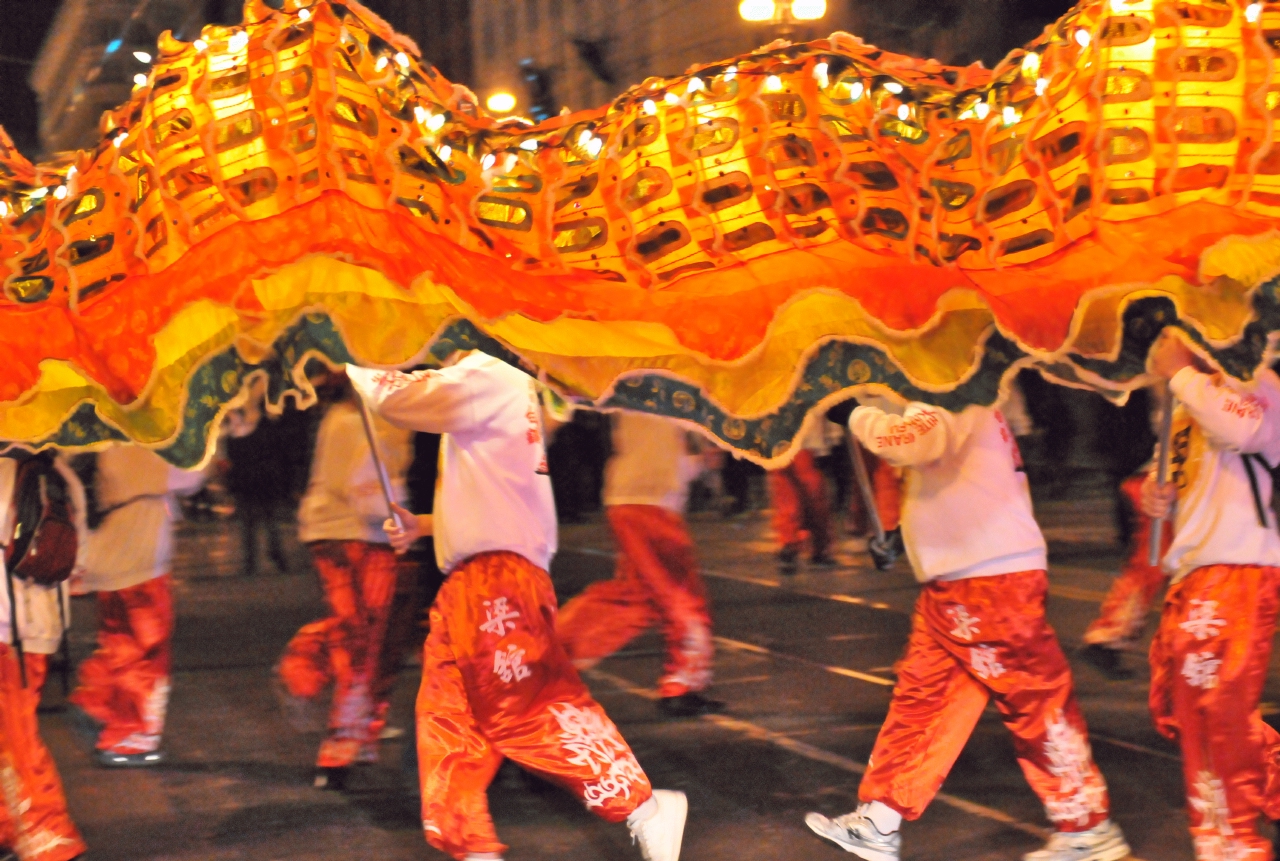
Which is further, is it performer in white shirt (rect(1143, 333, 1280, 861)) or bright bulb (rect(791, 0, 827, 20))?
bright bulb (rect(791, 0, 827, 20))

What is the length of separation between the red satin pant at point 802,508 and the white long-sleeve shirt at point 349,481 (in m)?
5.86

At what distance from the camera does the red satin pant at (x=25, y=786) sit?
4398 millimetres

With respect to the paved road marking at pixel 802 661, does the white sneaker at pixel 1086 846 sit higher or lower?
higher

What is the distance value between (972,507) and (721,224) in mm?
1553

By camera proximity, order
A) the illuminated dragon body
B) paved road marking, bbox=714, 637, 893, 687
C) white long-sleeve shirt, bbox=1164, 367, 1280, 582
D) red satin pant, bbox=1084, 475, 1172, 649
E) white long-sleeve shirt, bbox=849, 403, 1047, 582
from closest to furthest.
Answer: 1. the illuminated dragon body
2. white long-sleeve shirt, bbox=1164, 367, 1280, 582
3. white long-sleeve shirt, bbox=849, 403, 1047, 582
4. red satin pant, bbox=1084, 475, 1172, 649
5. paved road marking, bbox=714, 637, 893, 687

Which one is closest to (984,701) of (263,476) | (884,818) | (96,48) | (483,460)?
(884,818)

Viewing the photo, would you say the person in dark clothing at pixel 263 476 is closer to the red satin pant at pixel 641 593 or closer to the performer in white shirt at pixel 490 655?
the red satin pant at pixel 641 593

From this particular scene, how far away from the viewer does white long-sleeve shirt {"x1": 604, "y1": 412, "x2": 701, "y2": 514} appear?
685cm

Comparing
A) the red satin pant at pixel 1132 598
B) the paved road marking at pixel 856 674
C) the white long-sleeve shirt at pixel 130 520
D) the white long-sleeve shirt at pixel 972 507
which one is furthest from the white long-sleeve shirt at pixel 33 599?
the red satin pant at pixel 1132 598

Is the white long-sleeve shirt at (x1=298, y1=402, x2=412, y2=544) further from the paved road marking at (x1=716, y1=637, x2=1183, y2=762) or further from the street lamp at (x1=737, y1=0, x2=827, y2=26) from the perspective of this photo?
the street lamp at (x1=737, y1=0, x2=827, y2=26)

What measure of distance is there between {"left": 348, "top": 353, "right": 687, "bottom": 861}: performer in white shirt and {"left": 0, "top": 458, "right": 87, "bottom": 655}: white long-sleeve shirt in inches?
47.7

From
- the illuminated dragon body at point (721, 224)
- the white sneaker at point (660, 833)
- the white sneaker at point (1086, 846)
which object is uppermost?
the illuminated dragon body at point (721, 224)

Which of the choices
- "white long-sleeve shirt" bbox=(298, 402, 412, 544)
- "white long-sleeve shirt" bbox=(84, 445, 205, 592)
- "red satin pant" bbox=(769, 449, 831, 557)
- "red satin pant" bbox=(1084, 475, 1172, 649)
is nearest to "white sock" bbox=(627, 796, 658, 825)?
"white long-sleeve shirt" bbox=(298, 402, 412, 544)

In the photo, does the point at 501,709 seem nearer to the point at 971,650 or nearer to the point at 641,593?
the point at 971,650
